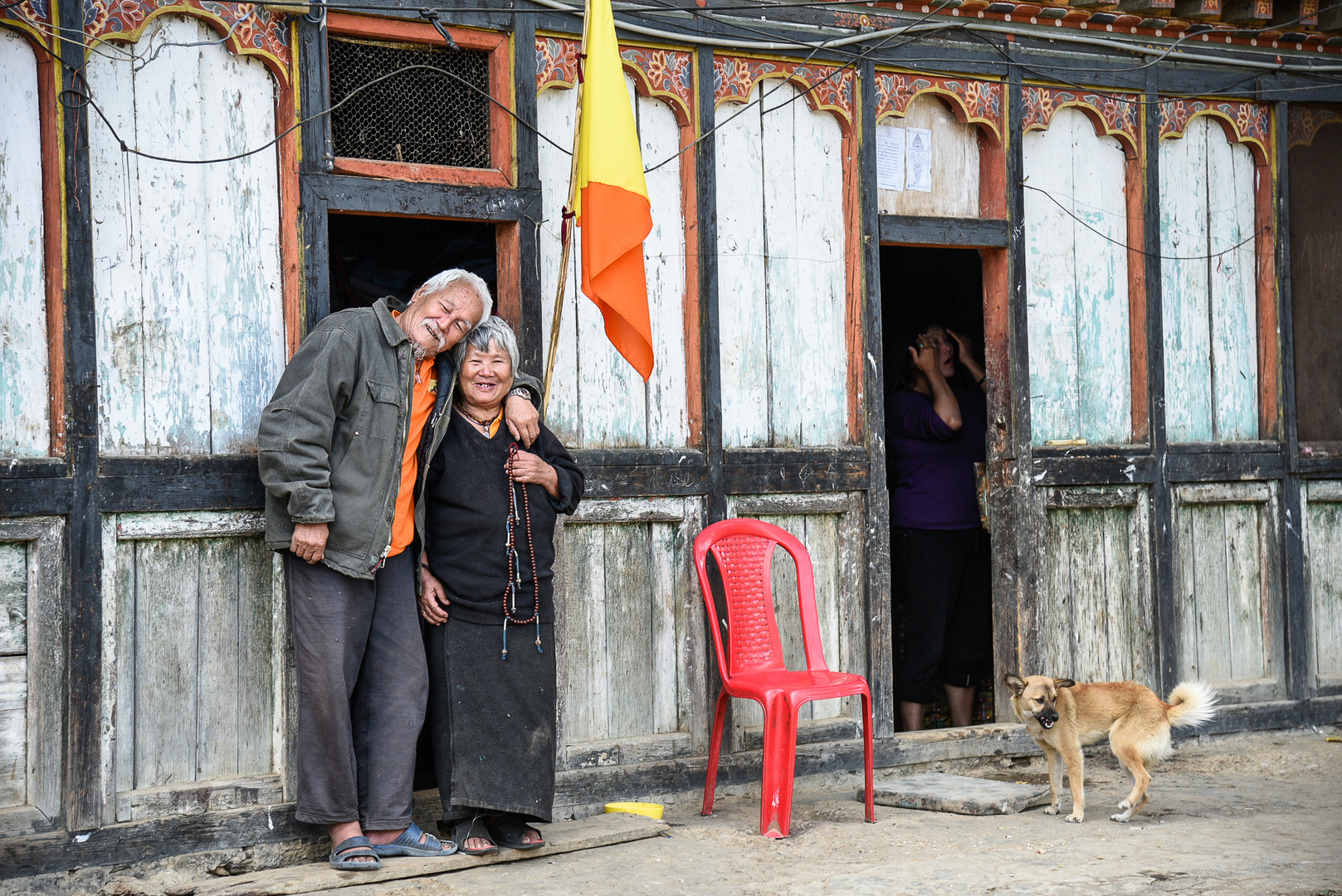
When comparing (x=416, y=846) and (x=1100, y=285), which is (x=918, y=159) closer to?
(x=1100, y=285)

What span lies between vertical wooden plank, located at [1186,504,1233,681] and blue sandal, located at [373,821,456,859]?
4.35 m

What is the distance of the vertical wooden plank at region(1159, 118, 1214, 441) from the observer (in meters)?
7.03

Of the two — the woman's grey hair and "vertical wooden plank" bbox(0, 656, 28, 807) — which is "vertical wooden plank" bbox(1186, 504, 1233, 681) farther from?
"vertical wooden plank" bbox(0, 656, 28, 807)

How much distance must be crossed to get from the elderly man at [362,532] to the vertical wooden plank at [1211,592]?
4115 mm

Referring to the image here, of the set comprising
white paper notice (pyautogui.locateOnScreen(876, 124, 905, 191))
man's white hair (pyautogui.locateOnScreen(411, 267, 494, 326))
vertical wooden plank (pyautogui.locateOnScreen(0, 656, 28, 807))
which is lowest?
vertical wooden plank (pyautogui.locateOnScreen(0, 656, 28, 807))

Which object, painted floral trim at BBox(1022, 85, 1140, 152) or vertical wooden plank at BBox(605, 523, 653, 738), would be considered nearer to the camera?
vertical wooden plank at BBox(605, 523, 653, 738)

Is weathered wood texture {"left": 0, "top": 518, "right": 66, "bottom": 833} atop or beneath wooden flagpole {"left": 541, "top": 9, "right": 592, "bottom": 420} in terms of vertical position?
beneath

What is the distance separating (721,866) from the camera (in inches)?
188

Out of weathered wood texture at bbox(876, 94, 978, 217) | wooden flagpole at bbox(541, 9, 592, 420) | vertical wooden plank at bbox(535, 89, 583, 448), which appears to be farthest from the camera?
weathered wood texture at bbox(876, 94, 978, 217)

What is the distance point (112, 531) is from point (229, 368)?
0.73m

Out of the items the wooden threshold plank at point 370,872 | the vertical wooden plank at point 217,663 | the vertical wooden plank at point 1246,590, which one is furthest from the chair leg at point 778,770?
the vertical wooden plank at point 1246,590

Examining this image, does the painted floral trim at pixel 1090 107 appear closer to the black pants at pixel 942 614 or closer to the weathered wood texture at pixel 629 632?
the black pants at pixel 942 614

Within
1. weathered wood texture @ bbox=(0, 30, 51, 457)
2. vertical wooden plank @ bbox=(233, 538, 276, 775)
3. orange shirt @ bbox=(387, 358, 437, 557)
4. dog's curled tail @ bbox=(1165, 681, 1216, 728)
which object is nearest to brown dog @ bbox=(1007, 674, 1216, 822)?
dog's curled tail @ bbox=(1165, 681, 1216, 728)

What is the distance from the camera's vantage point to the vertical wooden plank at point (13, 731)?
441cm
